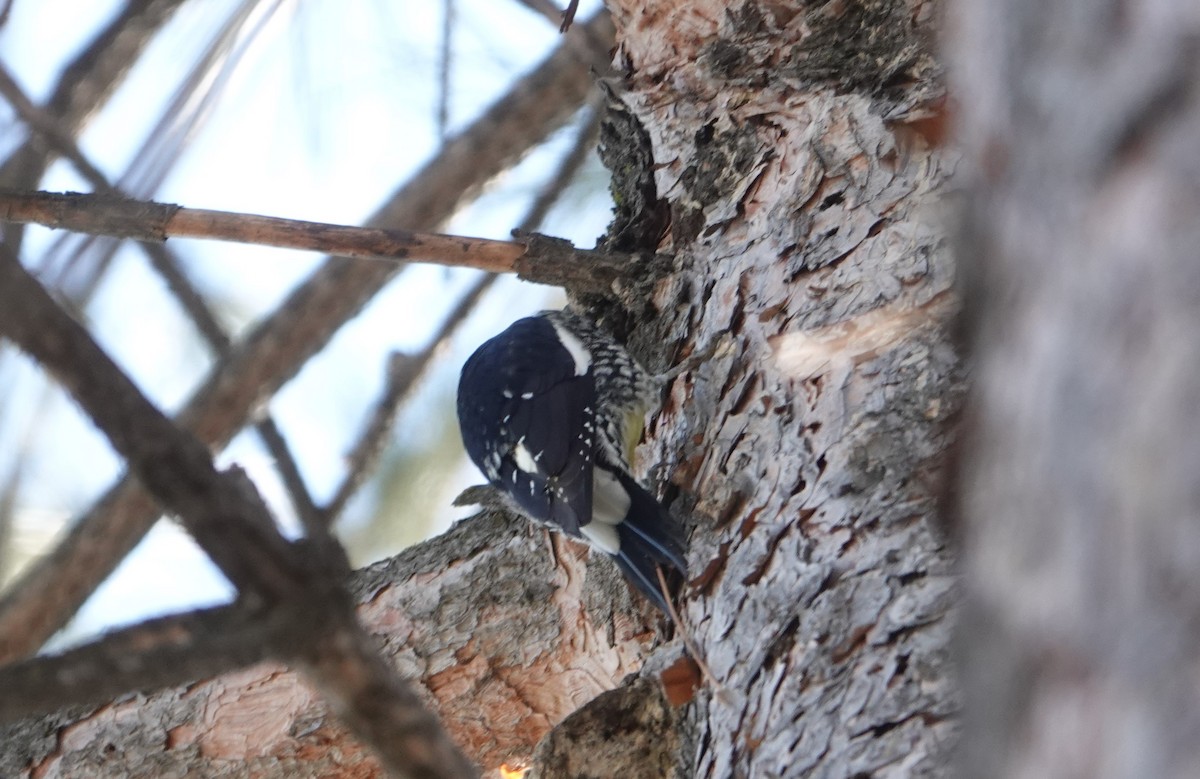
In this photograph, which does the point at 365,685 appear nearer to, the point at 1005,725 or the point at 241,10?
the point at 1005,725

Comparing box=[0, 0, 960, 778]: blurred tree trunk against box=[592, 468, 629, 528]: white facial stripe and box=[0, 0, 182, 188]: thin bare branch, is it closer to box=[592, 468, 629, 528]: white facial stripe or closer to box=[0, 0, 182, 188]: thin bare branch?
box=[592, 468, 629, 528]: white facial stripe

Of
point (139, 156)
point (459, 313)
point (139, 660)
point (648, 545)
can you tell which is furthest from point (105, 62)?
point (139, 660)

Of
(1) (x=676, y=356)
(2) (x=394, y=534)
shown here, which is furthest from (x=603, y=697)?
(2) (x=394, y=534)

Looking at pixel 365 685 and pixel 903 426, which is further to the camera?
pixel 903 426

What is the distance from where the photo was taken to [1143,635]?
0.55 meters

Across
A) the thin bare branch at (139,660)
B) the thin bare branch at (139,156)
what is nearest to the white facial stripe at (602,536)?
the thin bare branch at (139,156)

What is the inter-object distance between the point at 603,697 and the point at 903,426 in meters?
0.59

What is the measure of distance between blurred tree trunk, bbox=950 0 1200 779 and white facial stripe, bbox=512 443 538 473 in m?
1.84

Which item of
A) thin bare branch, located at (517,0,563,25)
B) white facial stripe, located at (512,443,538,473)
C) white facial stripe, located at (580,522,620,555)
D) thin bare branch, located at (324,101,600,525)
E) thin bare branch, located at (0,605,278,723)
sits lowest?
thin bare branch, located at (0,605,278,723)

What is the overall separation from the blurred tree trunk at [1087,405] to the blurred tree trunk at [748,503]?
Result: 23.5 inches

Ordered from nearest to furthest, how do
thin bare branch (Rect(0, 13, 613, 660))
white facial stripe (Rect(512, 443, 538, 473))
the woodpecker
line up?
the woodpecker, white facial stripe (Rect(512, 443, 538, 473)), thin bare branch (Rect(0, 13, 613, 660))

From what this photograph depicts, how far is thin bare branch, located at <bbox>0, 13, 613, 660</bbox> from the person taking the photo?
2.60m

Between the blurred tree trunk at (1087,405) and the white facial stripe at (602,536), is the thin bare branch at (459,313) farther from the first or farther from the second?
the blurred tree trunk at (1087,405)

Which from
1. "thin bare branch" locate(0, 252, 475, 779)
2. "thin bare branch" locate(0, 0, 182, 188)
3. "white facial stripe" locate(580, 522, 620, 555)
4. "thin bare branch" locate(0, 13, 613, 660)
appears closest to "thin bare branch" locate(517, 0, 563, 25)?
"thin bare branch" locate(0, 13, 613, 660)
